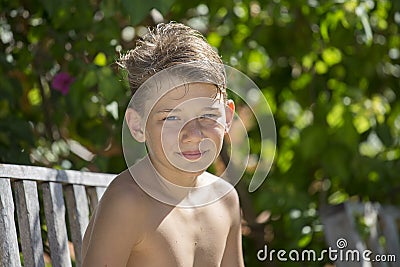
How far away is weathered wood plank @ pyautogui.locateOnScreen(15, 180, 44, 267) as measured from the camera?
69.6 inches

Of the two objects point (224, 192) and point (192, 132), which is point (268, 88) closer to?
point (224, 192)

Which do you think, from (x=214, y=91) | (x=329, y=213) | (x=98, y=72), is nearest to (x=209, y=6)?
(x=98, y=72)

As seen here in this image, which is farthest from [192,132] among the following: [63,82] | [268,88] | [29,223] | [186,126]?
[268,88]

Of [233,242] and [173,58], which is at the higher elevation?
[173,58]

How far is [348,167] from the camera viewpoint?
116 inches

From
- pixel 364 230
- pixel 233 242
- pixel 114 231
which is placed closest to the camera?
pixel 114 231

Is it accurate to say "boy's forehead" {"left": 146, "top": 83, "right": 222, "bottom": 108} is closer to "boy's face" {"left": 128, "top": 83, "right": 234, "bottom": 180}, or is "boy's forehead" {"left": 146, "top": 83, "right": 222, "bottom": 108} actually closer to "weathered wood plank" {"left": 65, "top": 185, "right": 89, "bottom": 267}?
"boy's face" {"left": 128, "top": 83, "right": 234, "bottom": 180}

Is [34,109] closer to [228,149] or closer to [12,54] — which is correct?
[12,54]

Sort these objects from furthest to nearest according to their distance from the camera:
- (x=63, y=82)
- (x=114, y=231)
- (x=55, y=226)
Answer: (x=63, y=82) → (x=55, y=226) → (x=114, y=231)

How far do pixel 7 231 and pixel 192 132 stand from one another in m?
0.41

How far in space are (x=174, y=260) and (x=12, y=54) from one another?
1.17 metres

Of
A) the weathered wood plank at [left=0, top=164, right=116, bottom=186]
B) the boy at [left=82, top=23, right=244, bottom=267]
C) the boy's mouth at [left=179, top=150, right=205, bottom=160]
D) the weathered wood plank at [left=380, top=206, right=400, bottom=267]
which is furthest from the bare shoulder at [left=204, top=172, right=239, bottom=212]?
the weathered wood plank at [left=380, top=206, right=400, bottom=267]

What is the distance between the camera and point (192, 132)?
1.55 meters

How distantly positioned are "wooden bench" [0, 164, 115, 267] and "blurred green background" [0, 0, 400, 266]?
14.6 inches
